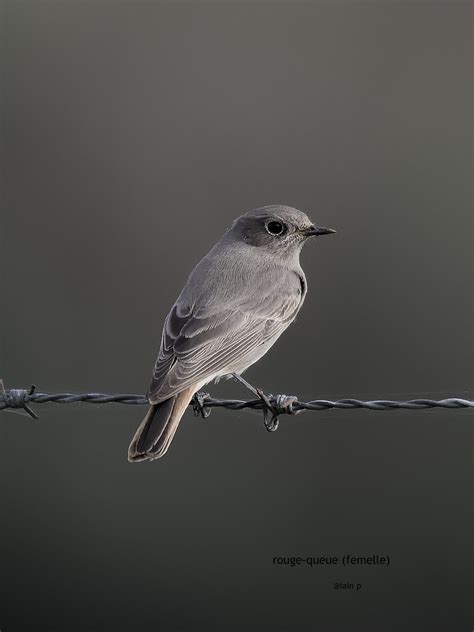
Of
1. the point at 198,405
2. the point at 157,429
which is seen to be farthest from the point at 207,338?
the point at 157,429

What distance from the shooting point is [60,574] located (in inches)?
381

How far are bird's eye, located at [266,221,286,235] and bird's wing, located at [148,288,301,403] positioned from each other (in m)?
0.72

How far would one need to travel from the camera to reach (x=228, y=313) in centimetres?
684

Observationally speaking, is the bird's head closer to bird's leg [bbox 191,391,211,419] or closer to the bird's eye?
the bird's eye

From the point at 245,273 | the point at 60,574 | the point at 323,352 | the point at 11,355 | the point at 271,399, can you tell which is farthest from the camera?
the point at 11,355

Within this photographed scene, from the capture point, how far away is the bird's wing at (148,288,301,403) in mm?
6277

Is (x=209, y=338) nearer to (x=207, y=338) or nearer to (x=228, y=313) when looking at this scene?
(x=207, y=338)

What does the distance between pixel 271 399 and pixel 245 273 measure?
52.9 inches

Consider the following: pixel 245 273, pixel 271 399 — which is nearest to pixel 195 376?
pixel 271 399

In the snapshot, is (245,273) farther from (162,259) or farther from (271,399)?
(162,259)

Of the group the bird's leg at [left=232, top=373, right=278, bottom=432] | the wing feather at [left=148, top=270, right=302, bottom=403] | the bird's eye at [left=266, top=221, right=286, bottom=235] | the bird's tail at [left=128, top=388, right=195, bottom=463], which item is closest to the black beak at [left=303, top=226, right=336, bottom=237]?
the bird's eye at [left=266, top=221, right=286, bottom=235]

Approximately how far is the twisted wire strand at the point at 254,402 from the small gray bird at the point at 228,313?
27cm

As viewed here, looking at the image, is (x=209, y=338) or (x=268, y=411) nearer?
(x=268, y=411)

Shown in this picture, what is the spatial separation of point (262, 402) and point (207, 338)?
701 mm
